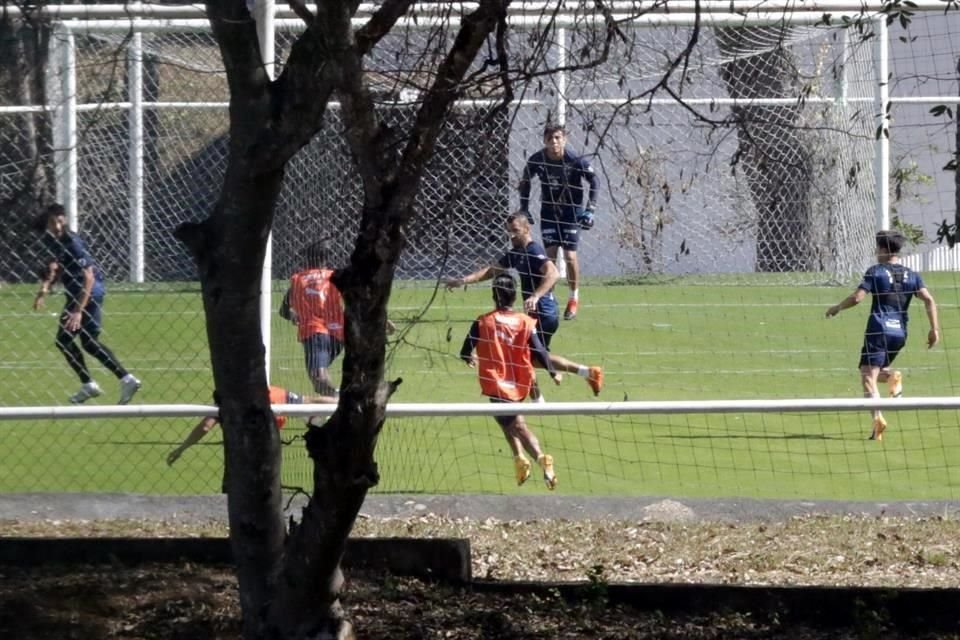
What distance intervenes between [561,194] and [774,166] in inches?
64.5

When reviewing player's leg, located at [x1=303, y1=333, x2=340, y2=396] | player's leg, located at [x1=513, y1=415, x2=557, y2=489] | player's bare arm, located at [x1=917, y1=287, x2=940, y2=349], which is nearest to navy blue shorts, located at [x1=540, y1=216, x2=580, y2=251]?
player's leg, located at [x1=513, y1=415, x2=557, y2=489]

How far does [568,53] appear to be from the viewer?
5.05 metres

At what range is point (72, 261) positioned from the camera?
916cm

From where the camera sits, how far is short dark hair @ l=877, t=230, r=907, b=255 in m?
9.31

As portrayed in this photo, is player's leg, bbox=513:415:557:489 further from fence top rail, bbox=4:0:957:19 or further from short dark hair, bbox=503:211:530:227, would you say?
fence top rail, bbox=4:0:957:19

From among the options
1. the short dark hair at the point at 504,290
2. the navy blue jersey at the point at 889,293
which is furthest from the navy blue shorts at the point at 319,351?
the navy blue jersey at the point at 889,293

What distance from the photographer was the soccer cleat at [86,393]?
10.4m

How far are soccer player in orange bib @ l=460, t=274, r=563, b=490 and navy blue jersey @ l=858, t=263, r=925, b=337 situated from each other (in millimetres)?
2532

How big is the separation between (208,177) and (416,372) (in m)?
3.22

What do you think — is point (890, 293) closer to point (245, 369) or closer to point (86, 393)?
point (86, 393)

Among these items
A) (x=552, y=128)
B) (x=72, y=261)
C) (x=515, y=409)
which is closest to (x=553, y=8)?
(x=552, y=128)

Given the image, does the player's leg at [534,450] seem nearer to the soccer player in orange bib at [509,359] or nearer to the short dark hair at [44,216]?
the soccer player in orange bib at [509,359]

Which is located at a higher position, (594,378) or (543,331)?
(543,331)

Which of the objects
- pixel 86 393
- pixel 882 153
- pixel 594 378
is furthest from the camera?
pixel 594 378
